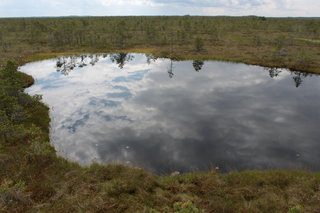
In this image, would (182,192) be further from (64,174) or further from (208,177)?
(64,174)

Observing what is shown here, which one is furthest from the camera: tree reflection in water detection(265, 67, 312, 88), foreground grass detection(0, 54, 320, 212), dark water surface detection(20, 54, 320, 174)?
tree reflection in water detection(265, 67, 312, 88)

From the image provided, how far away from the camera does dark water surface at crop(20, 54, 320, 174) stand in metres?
18.2

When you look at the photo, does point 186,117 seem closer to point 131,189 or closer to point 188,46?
point 131,189

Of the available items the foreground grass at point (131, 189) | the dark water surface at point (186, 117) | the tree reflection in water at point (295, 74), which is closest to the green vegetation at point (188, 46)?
the tree reflection in water at point (295, 74)

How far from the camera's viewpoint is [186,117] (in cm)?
2497

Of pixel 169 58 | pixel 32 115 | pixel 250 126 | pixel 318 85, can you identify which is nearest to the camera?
pixel 250 126

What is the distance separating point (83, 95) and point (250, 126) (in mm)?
24993

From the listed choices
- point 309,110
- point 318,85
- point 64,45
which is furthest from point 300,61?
point 64,45

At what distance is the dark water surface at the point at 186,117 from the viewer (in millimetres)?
18188

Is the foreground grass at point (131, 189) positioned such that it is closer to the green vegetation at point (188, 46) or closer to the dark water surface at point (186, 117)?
the dark water surface at point (186, 117)

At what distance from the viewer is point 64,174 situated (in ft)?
49.0

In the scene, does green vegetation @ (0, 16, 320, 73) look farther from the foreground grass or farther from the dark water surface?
the foreground grass

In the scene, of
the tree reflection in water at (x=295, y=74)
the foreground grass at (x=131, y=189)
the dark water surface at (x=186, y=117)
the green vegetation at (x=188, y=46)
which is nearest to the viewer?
the foreground grass at (x=131, y=189)

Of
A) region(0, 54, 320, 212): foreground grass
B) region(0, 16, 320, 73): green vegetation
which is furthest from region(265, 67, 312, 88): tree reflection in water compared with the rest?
region(0, 54, 320, 212): foreground grass
